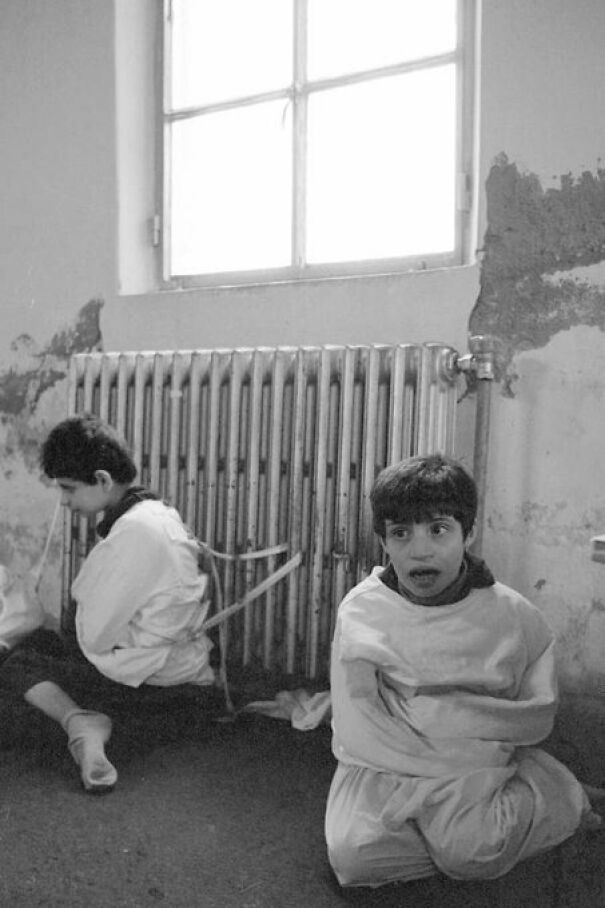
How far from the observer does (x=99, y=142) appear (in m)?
2.61

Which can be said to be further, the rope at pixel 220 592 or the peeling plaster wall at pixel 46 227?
the peeling plaster wall at pixel 46 227

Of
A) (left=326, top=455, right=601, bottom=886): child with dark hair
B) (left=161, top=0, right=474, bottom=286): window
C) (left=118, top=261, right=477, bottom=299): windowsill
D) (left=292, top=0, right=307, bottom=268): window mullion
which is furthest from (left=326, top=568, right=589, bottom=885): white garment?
(left=292, top=0, right=307, bottom=268): window mullion

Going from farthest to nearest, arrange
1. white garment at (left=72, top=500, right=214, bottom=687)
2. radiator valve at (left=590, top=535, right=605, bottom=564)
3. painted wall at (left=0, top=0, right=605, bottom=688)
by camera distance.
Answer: painted wall at (left=0, top=0, right=605, bottom=688), white garment at (left=72, top=500, right=214, bottom=687), radiator valve at (left=590, top=535, right=605, bottom=564)

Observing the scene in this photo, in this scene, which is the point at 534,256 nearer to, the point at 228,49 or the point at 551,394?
the point at 551,394

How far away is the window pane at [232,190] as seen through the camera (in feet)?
8.02

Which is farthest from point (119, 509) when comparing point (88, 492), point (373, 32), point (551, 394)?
point (373, 32)

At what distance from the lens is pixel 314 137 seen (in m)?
2.37

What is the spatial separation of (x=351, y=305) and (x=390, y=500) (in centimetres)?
90

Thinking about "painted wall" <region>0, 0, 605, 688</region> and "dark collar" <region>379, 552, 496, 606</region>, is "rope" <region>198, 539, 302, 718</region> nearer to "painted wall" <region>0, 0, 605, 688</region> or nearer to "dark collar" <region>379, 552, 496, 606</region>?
"painted wall" <region>0, 0, 605, 688</region>

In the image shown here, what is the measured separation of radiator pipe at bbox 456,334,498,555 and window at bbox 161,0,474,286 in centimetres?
32

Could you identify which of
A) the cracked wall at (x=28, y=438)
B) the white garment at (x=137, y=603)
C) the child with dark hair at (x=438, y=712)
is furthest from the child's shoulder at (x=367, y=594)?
the cracked wall at (x=28, y=438)

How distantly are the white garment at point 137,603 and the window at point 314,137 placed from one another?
0.96m

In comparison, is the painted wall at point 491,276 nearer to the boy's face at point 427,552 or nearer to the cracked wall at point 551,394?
the cracked wall at point 551,394

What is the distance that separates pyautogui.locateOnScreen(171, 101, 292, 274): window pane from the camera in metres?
2.44
